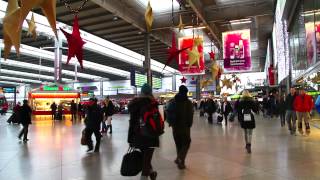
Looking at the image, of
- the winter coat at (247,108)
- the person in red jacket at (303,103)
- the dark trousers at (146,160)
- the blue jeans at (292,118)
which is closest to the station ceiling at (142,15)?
the blue jeans at (292,118)

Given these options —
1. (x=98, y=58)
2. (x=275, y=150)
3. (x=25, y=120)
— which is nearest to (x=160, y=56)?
(x=98, y=58)

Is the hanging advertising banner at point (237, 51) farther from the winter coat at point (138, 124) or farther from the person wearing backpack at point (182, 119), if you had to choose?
the winter coat at point (138, 124)

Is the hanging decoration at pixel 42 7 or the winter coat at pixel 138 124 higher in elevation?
the hanging decoration at pixel 42 7

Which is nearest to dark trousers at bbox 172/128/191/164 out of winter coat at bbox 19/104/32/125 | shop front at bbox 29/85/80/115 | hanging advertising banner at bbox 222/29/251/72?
winter coat at bbox 19/104/32/125

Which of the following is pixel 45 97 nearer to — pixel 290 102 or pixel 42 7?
pixel 290 102

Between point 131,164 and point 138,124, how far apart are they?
27.0 inches

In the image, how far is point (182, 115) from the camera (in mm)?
7676

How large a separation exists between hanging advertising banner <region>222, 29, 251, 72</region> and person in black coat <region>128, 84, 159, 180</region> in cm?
1690

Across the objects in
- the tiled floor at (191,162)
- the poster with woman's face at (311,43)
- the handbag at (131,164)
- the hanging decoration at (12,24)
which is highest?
the poster with woman's face at (311,43)

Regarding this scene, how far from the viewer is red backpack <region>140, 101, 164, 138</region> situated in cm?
608

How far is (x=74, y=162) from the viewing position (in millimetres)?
8734

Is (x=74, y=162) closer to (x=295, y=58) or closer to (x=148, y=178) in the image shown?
(x=148, y=178)

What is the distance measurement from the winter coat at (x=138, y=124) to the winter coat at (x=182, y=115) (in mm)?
1476

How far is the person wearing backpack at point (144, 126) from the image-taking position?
6.10 meters
